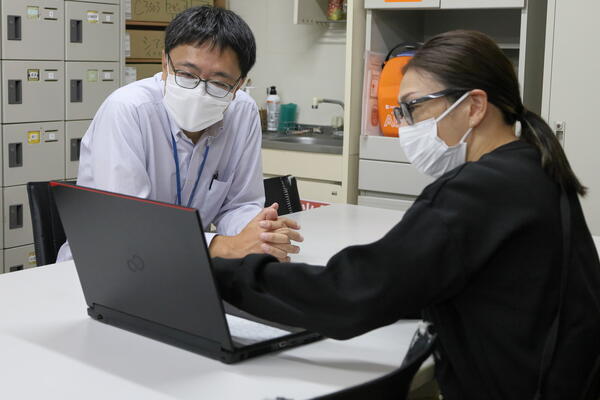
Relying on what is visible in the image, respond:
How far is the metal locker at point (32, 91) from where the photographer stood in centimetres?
380

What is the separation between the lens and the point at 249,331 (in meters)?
1.43

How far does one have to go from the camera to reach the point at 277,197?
2.72 meters

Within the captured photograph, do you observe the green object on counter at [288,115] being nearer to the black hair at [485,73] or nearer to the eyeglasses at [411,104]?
the eyeglasses at [411,104]

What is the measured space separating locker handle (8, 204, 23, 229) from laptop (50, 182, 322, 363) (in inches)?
99.8

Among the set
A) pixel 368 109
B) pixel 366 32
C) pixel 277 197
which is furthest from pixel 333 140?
pixel 277 197

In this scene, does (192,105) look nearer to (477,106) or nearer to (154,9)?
(477,106)

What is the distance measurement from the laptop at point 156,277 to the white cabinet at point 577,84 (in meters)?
2.46

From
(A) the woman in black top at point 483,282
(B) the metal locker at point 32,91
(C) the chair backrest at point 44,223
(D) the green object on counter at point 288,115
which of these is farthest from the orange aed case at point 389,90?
(A) the woman in black top at point 483,282

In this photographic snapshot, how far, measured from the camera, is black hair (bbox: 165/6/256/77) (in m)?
2.07

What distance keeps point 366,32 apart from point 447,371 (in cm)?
301

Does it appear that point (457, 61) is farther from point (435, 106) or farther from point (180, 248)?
point (180, 248)

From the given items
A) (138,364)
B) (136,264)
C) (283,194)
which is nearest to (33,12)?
(283,194)

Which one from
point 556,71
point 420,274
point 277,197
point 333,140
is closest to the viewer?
point 420,274

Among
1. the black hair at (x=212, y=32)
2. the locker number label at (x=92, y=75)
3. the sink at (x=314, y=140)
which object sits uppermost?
the black hair at (x=212, y=32)
